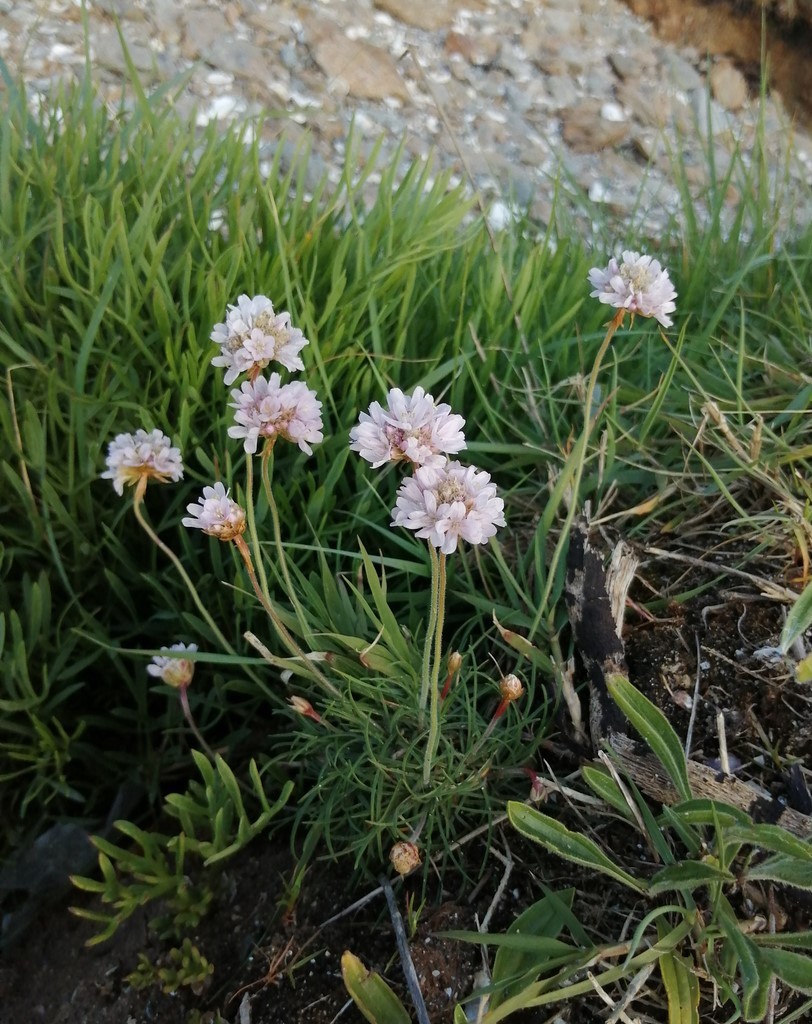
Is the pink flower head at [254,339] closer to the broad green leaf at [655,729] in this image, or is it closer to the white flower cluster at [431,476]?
the white flower cluster at [431,476]

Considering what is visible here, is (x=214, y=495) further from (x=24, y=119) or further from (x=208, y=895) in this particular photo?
(x=24, y=119)

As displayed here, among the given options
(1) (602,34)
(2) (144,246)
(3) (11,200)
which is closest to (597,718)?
(2) (144,246)

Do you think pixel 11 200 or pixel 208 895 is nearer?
pixel 208 895

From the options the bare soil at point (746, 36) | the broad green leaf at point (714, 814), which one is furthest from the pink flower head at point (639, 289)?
the bare soil at point (746, 36)

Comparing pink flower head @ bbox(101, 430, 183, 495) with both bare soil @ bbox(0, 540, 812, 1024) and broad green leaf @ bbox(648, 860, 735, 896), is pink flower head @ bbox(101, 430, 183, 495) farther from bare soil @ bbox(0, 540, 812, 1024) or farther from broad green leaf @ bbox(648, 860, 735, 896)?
broad green leaf @ bbox(648, 860, 735, 896)

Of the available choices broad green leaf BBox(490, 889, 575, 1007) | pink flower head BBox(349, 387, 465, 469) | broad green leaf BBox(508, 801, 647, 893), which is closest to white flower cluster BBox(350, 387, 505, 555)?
pink flower head BBox(349, 387, 465, 469)

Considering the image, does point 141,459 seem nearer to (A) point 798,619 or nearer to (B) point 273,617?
(B) point 273,617
